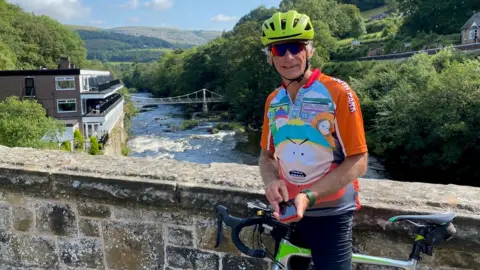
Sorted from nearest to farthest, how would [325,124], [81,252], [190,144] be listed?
[325,124] → [81,252] → [190,144]

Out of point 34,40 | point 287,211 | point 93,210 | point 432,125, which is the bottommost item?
point 432,125

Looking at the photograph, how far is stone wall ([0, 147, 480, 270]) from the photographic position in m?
2.47

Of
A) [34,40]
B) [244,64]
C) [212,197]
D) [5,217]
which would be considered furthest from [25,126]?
[34,40]

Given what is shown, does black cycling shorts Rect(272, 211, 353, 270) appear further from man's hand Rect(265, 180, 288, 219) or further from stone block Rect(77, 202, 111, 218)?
stone block Rect(77, 202, 111, 218)

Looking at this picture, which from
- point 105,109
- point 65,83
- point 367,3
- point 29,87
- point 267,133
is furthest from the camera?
point 367,3

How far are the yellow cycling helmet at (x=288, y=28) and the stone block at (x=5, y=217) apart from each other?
7.97 feet

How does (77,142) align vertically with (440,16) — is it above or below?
below

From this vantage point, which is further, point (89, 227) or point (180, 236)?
point (89, 227)

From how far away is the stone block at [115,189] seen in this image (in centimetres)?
288

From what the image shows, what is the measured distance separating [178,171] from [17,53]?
6133 cm

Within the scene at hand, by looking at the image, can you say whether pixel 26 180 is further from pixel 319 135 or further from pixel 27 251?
pixel 319 135

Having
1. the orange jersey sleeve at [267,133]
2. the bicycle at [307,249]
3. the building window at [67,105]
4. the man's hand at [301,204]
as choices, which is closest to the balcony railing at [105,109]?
the building window at [67,105]

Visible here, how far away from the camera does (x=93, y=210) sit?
Result: 307 centimetres

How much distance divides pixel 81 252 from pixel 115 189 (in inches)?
23.1
